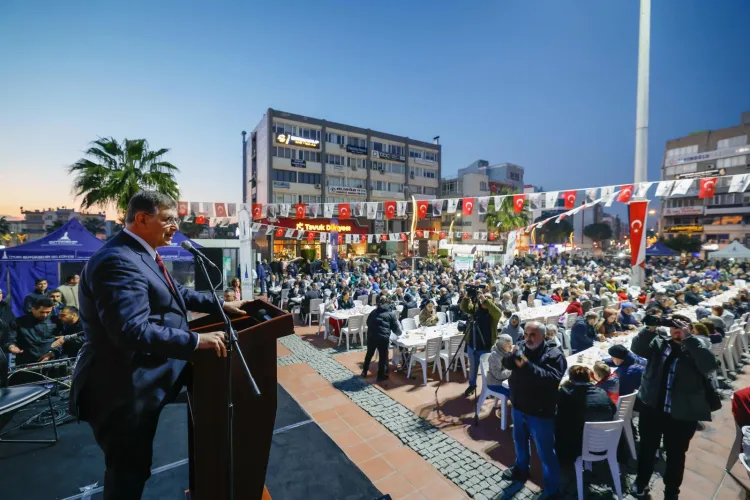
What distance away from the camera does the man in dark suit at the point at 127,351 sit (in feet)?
4.86

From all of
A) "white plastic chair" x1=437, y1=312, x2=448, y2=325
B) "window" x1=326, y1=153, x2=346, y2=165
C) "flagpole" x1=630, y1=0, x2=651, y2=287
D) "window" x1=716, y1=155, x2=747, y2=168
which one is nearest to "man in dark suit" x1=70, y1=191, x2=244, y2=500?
"white plastic chair" x1=437, y1=312, x2=448, y2=325

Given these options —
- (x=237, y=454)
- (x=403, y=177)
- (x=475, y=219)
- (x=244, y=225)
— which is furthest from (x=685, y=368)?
(x=475, y=219)

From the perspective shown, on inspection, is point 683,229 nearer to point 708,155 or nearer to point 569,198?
point 708,155

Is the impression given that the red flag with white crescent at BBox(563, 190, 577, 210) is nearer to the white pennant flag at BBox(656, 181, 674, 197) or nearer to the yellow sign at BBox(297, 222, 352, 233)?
the white pennant flag at BBox(656, 181, 674, 197)

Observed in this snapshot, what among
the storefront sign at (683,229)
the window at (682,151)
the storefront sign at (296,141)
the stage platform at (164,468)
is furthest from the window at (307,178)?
the window at (682,151)

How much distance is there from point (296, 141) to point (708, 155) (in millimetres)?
61315

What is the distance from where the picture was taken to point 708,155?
166 feet

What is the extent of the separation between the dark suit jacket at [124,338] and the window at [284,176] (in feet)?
118

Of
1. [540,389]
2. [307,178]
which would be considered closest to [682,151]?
[307,178]

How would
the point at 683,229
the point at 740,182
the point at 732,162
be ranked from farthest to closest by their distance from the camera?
1. the point at 683,229
2. the point at 732,162
3. the point at 740,182

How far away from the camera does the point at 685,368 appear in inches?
134

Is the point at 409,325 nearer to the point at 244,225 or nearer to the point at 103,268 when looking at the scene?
the point at 244,225

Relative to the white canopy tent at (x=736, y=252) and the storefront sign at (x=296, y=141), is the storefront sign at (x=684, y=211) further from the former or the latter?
the storefront sign at (x=296, y=141)

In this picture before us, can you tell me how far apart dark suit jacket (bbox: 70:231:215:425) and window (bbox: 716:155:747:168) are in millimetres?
71698
